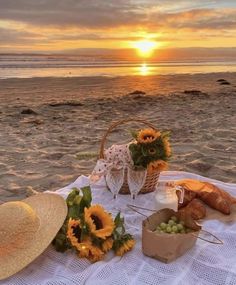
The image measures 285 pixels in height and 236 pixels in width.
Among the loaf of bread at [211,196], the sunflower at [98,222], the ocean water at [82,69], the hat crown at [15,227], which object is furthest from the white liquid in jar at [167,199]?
the ocean water at [82,69]

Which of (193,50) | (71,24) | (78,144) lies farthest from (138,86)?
(193,50)

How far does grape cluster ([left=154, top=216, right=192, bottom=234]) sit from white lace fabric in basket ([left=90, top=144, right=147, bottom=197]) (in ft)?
2.26

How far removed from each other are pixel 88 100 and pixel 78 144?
15.7ft

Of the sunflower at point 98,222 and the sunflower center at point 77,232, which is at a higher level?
the sunflower at point 98,222

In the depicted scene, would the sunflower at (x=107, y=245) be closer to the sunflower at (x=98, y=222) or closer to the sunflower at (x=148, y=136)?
the sunflower at (x=98, y=222)

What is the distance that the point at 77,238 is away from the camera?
2.65 meters

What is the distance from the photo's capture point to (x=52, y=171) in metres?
5.04

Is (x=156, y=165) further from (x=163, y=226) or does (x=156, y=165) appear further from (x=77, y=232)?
(x=77, y=232)

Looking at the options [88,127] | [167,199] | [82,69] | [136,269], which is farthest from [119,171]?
[82,69]

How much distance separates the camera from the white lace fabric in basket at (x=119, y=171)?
3.34 metres

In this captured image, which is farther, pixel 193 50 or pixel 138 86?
pixel 193 50

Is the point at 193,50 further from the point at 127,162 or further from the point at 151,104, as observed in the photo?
the point at 127,162

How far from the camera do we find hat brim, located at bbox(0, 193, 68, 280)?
251cm

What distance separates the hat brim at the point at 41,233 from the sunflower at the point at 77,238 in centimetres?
9
